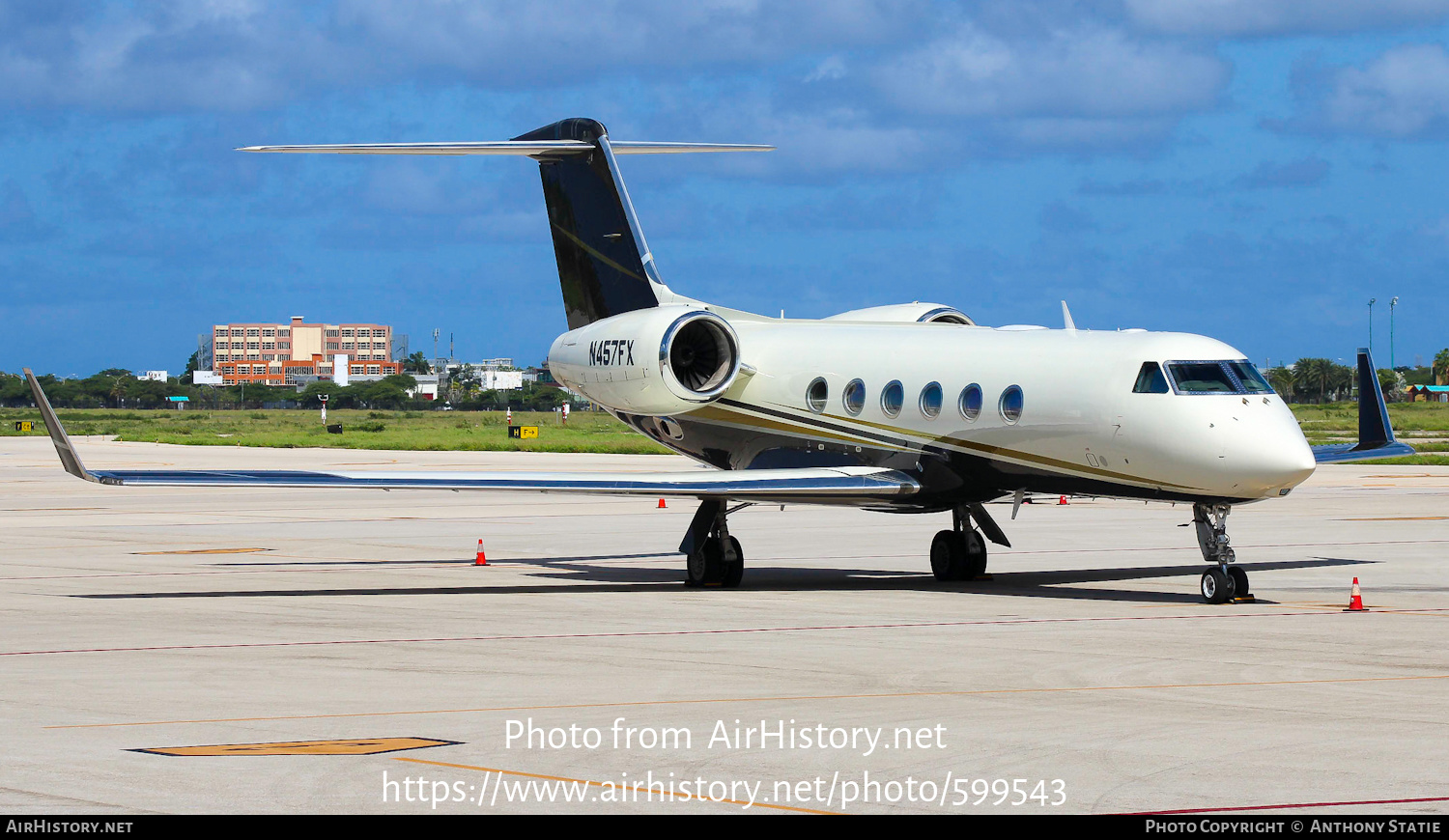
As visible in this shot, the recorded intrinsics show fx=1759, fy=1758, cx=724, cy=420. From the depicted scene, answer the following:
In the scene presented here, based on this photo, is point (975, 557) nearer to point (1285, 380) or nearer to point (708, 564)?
point (708, 564)

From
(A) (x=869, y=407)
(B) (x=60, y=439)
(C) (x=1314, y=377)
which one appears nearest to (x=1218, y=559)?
(A) (x=869, y=407)

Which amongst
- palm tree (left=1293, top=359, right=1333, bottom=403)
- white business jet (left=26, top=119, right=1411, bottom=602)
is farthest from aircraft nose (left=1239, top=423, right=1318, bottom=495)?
palm tree (left=1293, top=359, right=1333, bottom=403)

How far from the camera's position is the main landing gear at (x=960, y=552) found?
2270 centimetres

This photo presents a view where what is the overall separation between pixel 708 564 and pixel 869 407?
2870 mm

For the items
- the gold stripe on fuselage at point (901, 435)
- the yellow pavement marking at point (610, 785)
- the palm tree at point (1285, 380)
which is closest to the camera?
the yellow pavement marking at point (610, 785)

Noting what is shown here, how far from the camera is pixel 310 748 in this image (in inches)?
400

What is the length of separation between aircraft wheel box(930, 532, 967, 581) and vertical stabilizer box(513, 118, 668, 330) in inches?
236

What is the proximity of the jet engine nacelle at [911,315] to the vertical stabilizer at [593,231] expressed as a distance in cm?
306

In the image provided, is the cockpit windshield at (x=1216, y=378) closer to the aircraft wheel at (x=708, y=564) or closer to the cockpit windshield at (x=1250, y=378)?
the cockpit windshield at (x=1250, y=378)

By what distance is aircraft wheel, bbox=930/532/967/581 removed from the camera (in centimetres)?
2270

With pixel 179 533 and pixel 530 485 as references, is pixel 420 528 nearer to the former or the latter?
pixel 179 533

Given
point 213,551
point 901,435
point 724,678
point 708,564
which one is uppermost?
point 901,435

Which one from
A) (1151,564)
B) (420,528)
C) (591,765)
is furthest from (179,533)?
(591,765)

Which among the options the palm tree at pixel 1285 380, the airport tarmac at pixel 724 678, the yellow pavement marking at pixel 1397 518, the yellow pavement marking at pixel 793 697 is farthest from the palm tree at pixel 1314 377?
the yellow pavement marking at pixel 793 697
